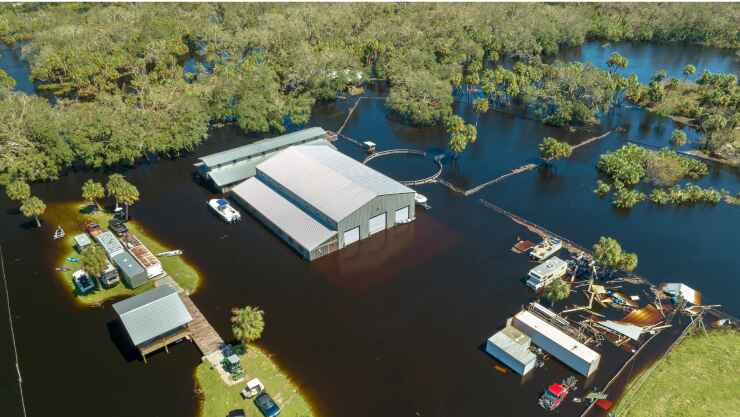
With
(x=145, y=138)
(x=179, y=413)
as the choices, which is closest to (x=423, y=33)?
(x=145, y=138)

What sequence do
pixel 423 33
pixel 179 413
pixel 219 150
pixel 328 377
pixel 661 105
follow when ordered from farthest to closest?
pixel 423 33, pixel 661 105, pixel 219 150, pixel 328 377, pixel 179 413

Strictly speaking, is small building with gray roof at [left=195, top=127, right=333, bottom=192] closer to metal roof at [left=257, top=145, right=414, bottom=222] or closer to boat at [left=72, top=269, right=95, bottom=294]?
metal roof at [left=257, top=145, right=414, bottom=222]

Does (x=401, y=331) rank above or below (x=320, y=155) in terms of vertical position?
below

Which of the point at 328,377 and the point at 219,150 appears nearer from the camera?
the point at 328,377

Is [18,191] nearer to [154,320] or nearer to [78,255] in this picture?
[78,255]

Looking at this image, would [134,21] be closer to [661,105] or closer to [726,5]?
[661,105]

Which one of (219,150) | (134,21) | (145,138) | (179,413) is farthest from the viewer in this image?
(134,21)

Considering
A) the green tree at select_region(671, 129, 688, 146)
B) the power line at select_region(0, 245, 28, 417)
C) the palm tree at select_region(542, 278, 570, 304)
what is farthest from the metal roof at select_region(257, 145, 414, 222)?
the green tree at select_region(671, 129, 688, 146)
